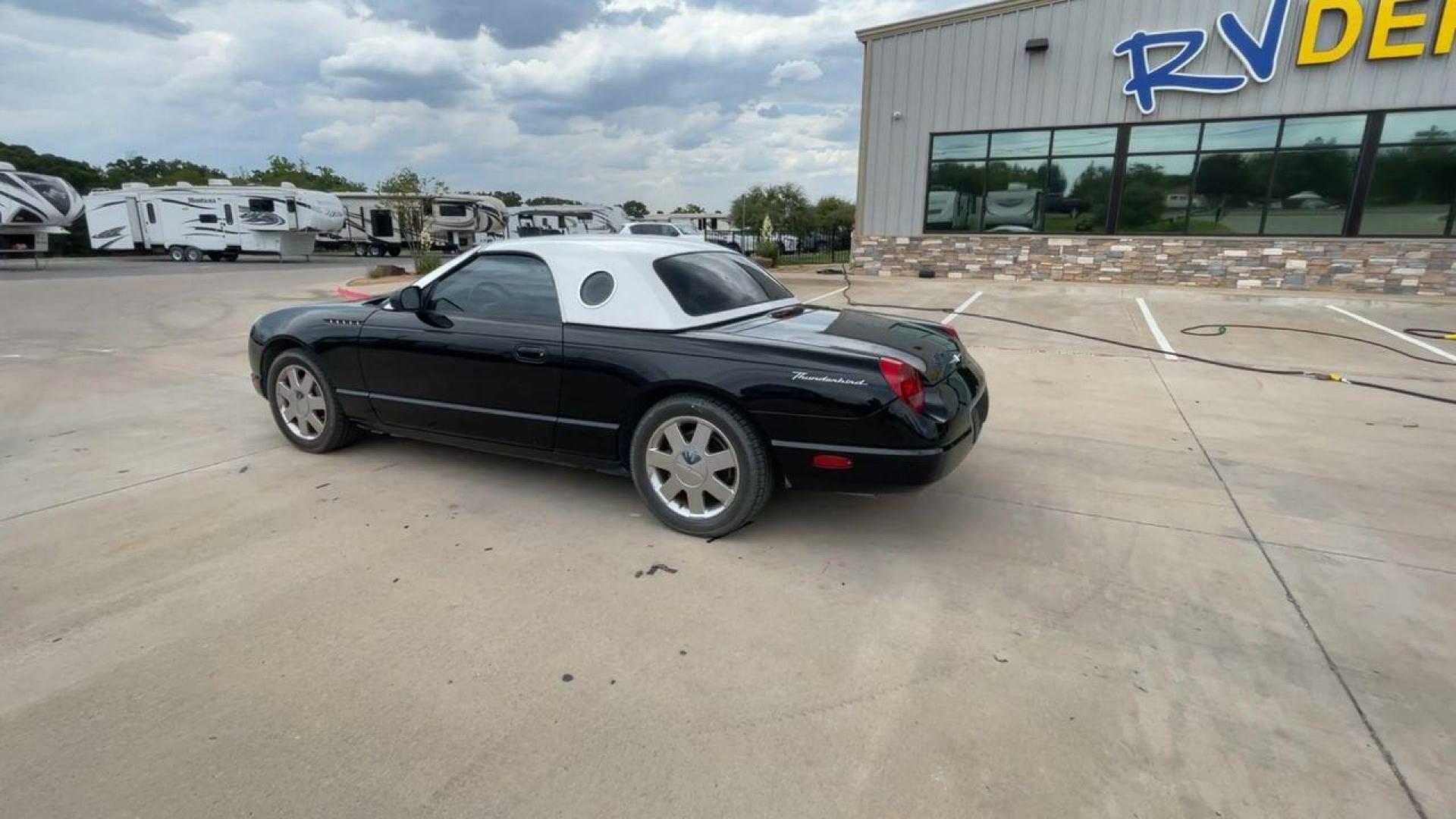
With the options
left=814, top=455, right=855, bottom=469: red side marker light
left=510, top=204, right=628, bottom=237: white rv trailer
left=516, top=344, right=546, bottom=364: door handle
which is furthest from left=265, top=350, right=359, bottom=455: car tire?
left=510, top=204, right=628, bottom=237: white rv trailer

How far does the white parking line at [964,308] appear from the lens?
11273 millimetres

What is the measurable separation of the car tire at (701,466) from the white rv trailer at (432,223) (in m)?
32.9

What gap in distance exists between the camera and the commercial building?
45.5 ft

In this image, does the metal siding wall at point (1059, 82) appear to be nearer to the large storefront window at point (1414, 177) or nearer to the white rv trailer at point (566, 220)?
the large storefront window at point (1414, 177)

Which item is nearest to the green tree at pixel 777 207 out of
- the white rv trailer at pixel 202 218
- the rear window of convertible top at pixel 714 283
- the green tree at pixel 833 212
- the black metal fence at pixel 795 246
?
the green tree at pixel 833 212

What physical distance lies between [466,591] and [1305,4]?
18.5 meters

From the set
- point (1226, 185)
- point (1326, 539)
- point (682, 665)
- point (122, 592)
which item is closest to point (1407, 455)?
point (1326, 539)

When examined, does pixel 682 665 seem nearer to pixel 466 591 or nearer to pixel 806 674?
pixel 806 674

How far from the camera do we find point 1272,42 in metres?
14.1

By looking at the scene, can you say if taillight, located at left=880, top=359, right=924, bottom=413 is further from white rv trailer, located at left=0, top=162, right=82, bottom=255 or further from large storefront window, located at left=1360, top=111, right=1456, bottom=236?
white rv trailer, located at left=0, top=162, right=82, bottom=255

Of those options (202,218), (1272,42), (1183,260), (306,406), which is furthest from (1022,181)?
(202,218)

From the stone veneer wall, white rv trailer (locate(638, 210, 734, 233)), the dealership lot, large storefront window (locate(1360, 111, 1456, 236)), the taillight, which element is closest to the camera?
the dealership lot

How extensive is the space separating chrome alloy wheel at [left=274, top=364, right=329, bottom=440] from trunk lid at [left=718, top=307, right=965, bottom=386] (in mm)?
2840

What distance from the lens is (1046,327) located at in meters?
10.5
